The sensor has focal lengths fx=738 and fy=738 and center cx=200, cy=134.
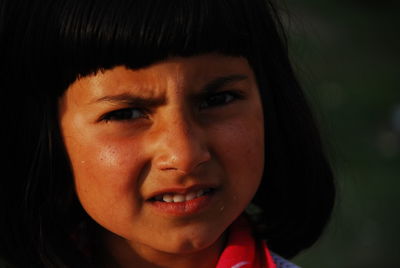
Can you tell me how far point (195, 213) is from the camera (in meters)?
1.92

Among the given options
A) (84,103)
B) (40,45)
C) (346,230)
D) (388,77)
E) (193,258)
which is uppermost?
(40,45)

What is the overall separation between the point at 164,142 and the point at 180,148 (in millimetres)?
50

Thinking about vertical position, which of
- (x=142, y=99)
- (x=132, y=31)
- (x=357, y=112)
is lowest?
(x=357, y=112)

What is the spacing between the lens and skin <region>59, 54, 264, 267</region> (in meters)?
1.81

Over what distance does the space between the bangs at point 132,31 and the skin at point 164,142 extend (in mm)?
Answer: 30

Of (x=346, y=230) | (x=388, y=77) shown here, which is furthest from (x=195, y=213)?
(x=388, y=77)

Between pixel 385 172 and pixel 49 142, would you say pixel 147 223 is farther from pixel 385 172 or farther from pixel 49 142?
pixel 385 172

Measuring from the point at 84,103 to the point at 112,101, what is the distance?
0.09 meters

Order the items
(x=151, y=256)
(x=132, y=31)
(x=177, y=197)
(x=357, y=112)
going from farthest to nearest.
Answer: (x=357, y=112)
(x=151, y=256)
(x=177, y=197)
(x=132, y=31)

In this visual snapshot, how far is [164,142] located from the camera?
1808mm

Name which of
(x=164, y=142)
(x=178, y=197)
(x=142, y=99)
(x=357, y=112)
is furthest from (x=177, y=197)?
(x=357, y=112)

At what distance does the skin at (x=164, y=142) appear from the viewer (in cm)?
181

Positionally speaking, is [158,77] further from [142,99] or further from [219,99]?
[219,99]

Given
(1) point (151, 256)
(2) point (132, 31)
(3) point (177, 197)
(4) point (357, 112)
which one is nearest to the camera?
(2) point (132, 31)
